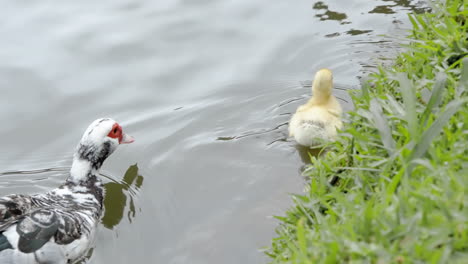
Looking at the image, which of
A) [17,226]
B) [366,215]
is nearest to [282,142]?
[17,226]

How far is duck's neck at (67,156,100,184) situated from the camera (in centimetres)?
606

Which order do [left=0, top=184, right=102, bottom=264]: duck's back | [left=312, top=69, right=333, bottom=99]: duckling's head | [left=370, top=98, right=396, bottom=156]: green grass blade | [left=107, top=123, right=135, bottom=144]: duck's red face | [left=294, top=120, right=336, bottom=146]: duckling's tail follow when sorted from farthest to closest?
1. [left=312, top=69, right=333, bottom=99]: duckling's head
2. [left=107, top=123, right=135, bottom=144]: duck's red face
3. [left=294, top=120, right=336, bottom=146]: duckling's tail
4. [left=0, top=184, right=102, bottom=264]: duck's back
5. [left=370, top=98, right=396, bottom=156]: green grass blade

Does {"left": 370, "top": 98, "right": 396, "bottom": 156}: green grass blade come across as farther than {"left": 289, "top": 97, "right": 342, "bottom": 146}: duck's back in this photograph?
No

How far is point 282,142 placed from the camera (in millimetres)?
6516

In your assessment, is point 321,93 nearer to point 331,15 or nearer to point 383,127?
point 383,127

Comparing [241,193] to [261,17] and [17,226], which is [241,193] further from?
[261,17]

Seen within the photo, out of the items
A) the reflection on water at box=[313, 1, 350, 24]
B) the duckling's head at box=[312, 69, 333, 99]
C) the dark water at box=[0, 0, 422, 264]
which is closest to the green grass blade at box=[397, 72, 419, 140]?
the dark water at box=[0, 0, 422, 264]

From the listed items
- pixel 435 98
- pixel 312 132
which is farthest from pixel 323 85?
pixel 435 98

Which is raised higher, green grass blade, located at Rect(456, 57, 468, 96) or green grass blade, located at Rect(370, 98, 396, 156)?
green grass blade, located at Rect(456, 57, 468, 96)

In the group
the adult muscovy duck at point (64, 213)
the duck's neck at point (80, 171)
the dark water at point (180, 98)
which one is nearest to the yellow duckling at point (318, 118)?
the dark water at point (180, 98)

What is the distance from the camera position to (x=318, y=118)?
6.04 meters

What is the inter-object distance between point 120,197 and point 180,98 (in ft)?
5.90

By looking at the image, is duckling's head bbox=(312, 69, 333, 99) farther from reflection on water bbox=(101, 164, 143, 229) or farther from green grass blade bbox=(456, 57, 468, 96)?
green grass blade bbox=(456, 57, 468, 96)

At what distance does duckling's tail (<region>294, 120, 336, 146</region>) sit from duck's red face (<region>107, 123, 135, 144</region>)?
1.80 m
